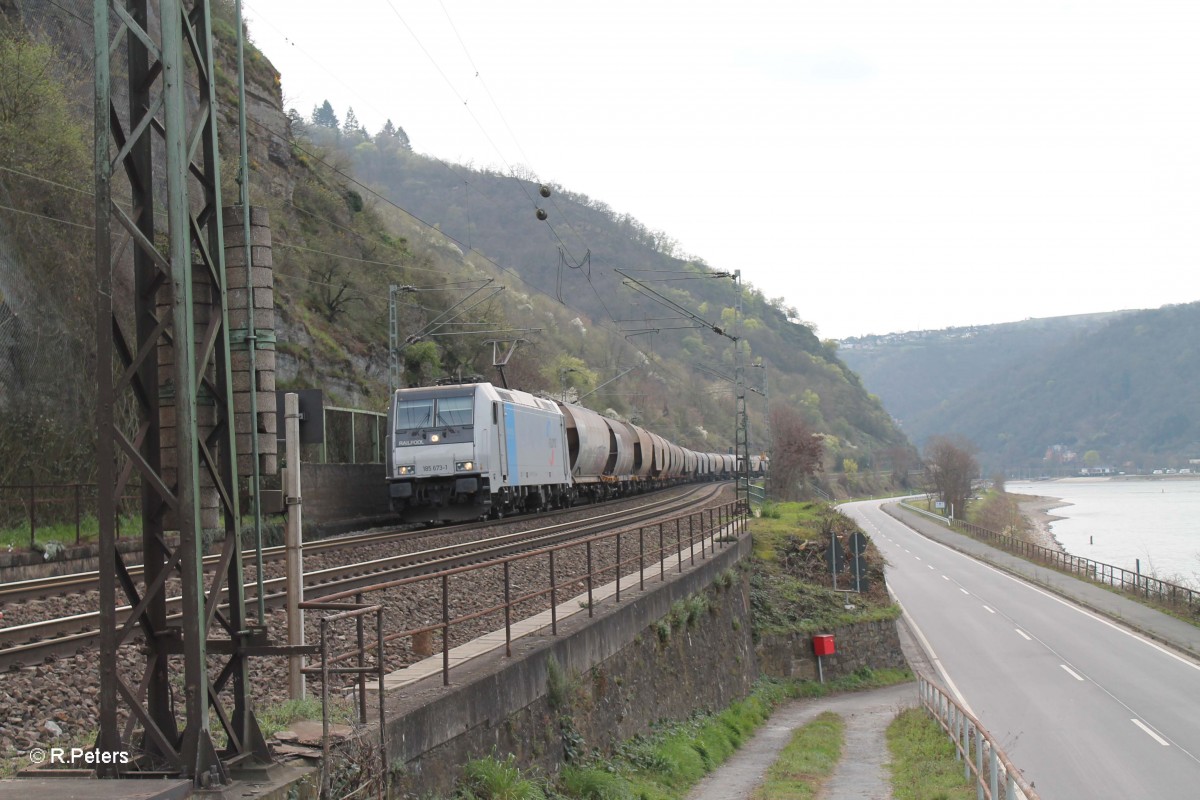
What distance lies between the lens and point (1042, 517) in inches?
5236

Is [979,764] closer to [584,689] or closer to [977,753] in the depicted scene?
[977,753]

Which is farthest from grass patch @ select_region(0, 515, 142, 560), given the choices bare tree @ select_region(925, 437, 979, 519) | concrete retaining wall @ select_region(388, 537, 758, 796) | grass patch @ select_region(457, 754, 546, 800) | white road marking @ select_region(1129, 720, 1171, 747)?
bare tree @ select_region(925, 437, 979, 519)

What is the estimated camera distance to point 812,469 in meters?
61.9

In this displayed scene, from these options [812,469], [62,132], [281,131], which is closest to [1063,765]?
[62,132]

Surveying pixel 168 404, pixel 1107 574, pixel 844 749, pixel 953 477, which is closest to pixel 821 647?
pixel 844 749

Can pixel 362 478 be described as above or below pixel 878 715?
above

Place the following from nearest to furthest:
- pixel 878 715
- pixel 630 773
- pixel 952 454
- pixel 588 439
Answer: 1. pixel 630 773
2. pixel 878 715
3. pixel 588 439
4. pixel 952 454

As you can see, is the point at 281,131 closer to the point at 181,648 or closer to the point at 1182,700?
the point at 1182,700

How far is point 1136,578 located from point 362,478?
36134 millimetres

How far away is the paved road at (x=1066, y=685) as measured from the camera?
2153cm

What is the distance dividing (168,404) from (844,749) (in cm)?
1826

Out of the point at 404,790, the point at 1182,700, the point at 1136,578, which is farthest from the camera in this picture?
the point at 1136,578

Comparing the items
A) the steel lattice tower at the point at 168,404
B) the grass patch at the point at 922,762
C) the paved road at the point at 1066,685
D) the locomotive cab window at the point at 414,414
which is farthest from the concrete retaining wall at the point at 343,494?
the steel lattice tower at the point at 168,404

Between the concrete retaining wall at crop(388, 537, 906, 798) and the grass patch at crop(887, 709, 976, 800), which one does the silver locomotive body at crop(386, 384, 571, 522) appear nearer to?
the concrete retaining wall at crop(388, 537, 906, 798)
